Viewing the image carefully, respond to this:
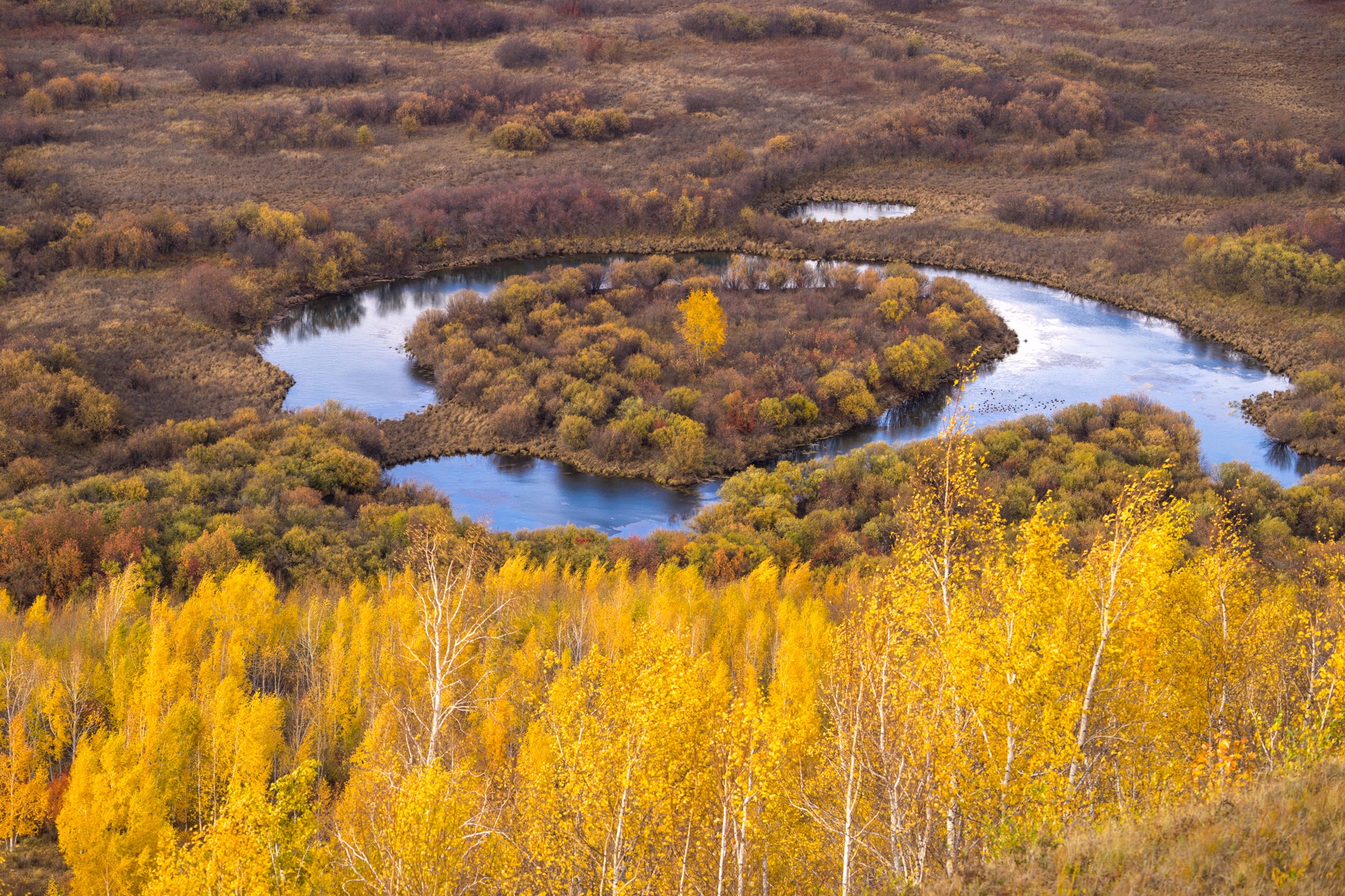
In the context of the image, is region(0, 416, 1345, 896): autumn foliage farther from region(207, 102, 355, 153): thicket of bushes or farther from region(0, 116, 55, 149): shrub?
region(207, 102, 355, 153): thicket of bushes

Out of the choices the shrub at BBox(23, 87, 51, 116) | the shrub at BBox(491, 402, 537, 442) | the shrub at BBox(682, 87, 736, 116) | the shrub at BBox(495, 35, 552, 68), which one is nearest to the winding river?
the shrub at BBox(491, 402, 537, 442)

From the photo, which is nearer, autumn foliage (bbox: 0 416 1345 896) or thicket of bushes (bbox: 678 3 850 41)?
autumn foliage (bbox: 0 416 1345 896)

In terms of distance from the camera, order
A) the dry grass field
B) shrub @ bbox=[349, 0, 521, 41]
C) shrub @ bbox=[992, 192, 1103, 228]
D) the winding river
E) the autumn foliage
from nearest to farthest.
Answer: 1. the autumn foliage
2. the winding river
3. the dry grass field
4. shrub @ bbox=[992, 192, 1103, 228]
5. shrub @ bbox=[349, 0, 521, 41]

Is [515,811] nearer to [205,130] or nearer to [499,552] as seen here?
[499,552]

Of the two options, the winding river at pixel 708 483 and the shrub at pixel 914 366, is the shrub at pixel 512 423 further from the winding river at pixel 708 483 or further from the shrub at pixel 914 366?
the shrub at pixel 914 366

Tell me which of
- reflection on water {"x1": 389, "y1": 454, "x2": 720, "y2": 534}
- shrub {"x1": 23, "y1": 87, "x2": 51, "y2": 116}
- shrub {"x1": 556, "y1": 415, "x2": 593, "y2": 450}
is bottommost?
reflection on water {"x1": 389, "y1": 454, "x2": 720, "y2": 534}

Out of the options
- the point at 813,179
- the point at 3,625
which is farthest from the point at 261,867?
the point at 813,179

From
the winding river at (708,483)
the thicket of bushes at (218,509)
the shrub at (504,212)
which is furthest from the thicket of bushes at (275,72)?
the thicket of bushes at (218,509)
